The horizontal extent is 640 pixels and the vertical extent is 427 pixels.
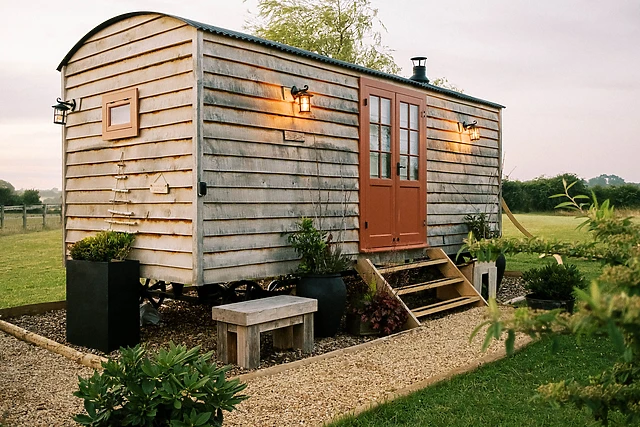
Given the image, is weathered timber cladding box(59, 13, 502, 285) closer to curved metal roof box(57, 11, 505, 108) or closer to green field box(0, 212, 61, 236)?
curved metal roof box(57, 11, 505, 108)

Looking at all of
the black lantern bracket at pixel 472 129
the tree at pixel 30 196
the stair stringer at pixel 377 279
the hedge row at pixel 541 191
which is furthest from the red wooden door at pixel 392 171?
the tree at pixel 30 196

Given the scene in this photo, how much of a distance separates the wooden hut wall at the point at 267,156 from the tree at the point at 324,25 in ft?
33.1

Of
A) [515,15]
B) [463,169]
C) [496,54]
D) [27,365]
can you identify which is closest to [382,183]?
[463,169]

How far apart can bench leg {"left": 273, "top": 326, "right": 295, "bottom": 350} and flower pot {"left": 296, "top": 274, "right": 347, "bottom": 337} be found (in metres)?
0.53

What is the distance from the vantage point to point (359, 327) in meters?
6.22

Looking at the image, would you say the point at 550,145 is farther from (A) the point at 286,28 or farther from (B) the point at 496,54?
(A) the point at 286,28

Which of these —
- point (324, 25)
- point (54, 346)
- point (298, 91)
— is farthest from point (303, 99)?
point (324, 25)

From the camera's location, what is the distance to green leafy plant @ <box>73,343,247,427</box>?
2.50m

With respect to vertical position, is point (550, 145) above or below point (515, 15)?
below

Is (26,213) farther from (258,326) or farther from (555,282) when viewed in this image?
(555,282)

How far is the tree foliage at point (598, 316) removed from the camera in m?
1.22

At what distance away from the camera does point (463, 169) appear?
9.18 meters

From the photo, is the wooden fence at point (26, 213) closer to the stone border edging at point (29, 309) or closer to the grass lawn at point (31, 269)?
the grass lawn at point (31, 269)

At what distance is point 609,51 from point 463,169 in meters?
5.02
